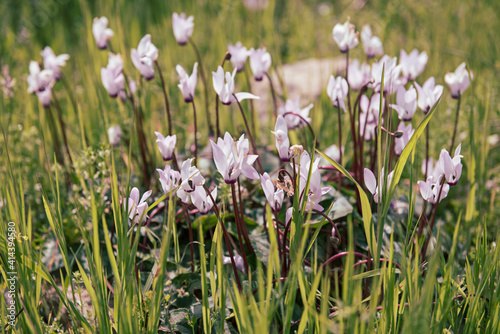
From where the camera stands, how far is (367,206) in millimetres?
1363

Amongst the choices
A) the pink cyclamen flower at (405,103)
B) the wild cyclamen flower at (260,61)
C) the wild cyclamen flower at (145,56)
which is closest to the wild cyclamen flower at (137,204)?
the wild cyclamen flower at (145,56)

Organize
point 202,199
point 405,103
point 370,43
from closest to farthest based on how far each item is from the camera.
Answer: point 202,199 < point 405,103 < point 370,43

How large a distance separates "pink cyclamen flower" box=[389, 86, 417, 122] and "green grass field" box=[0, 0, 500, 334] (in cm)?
9

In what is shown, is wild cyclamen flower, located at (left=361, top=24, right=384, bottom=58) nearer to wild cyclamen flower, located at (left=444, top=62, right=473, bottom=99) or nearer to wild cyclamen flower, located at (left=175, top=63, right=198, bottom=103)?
wild cyclamen flower, located at (left=444, top=62, right=473, bottom=99)

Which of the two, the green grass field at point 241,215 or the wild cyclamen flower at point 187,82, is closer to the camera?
the green grass field at point 241,215

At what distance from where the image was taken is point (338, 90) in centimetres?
194

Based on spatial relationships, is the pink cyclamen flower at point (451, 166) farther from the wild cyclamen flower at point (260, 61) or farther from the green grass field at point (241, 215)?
the wild cyclamen flower at point (260, 61)

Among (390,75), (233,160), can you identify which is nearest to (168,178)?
(233,160)

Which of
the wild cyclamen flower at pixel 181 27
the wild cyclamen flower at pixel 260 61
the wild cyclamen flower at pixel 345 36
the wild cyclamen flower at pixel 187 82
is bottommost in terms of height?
the wild cyclamen flower at pixel 187 82

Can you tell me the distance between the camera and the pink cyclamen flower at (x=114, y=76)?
2029 mm

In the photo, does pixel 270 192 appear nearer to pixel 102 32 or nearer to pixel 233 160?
pixel 233 160

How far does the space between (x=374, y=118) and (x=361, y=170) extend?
24 centimetres

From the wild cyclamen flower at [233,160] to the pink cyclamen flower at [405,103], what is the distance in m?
0.71

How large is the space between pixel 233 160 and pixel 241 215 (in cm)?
33
